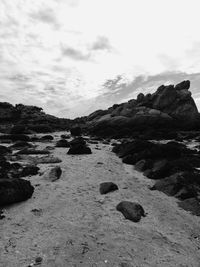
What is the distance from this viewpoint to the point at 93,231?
995 cm

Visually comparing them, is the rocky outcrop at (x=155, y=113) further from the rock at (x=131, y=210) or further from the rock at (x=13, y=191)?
the rock at (x=131, y=210)

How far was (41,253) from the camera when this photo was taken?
834 cm

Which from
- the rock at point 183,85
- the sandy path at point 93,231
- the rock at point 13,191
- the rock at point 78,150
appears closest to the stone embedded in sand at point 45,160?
the rock at point 78,150

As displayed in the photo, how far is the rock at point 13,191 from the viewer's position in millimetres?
11951

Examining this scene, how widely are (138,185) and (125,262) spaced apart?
804 centimetres

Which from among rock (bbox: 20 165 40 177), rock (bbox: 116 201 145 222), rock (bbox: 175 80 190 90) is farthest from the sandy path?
rock (bbox: 175 80 190 90)

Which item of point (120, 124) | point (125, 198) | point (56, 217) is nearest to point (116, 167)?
point (125, 198)

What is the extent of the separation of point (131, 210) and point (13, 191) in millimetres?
5553

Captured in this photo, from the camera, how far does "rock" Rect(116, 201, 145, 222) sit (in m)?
11.1

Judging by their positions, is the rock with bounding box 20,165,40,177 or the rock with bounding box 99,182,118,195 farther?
the rock with bounding box 20,165,40,177

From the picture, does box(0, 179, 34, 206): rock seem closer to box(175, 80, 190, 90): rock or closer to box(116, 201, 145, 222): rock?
box(116, 201, 145, 222): rock

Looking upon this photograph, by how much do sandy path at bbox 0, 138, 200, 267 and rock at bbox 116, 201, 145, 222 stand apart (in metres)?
0.26

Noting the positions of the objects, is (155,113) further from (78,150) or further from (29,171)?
(29,171)

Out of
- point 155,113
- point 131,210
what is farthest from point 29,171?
point 155,113
